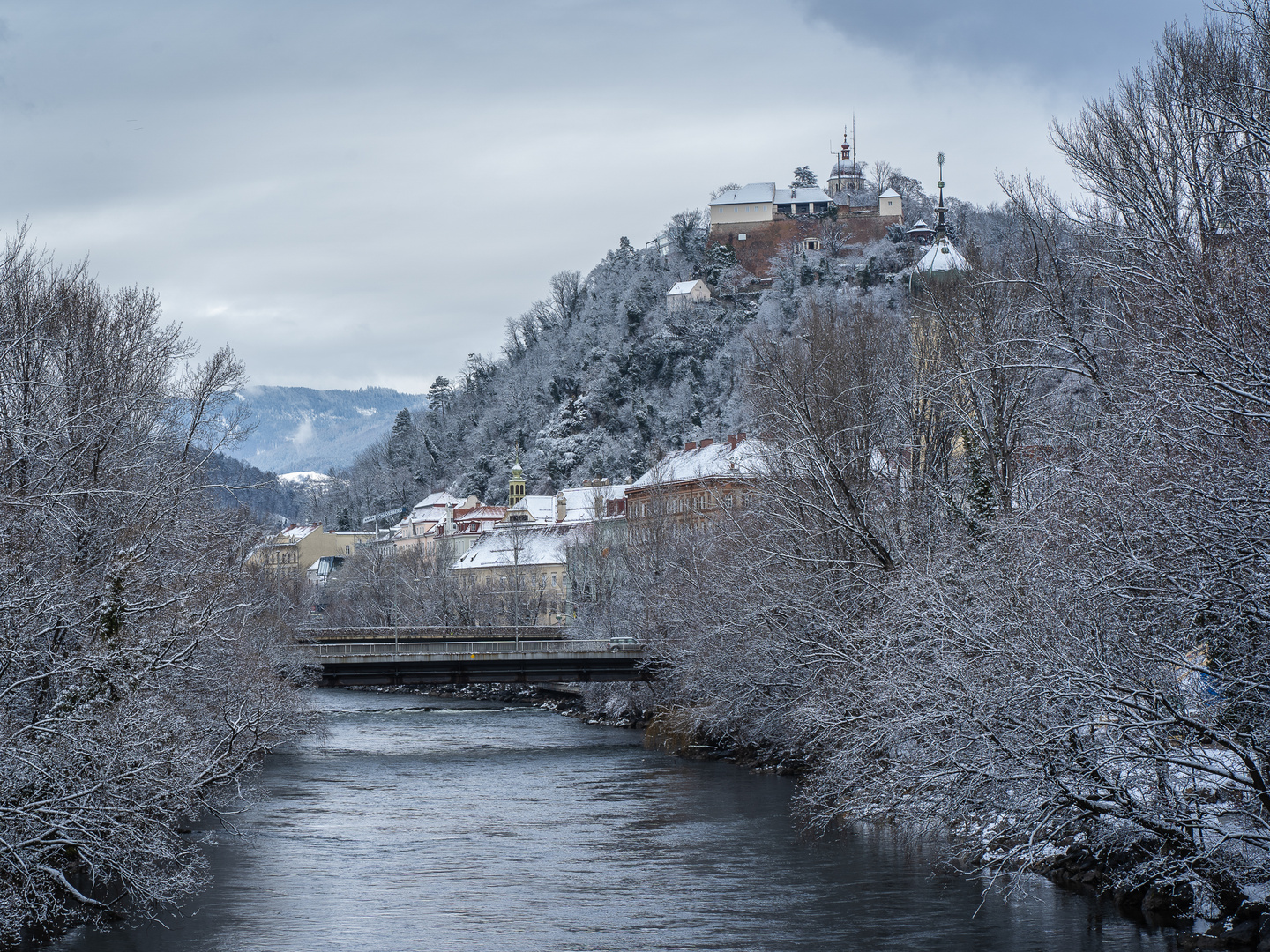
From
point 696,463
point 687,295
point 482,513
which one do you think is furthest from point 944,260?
point 687,295

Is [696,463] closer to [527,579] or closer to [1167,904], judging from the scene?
[527,579]

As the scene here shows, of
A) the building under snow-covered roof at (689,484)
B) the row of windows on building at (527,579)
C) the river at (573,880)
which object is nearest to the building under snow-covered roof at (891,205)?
the building under snow-covered roof at (689,484)

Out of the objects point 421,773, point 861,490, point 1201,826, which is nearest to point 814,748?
point 861,490

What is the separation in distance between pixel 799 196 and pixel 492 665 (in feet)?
375

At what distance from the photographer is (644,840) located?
25.8 meters

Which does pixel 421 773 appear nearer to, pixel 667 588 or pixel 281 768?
pixel 281 768

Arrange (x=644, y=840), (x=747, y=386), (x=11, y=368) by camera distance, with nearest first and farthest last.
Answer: (x=11, y=368)
(x=644, y=840)
(x=747, y=386)

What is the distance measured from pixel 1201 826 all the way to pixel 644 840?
12684 millimetres

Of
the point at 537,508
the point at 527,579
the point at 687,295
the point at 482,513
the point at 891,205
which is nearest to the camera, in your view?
the point at 527,579

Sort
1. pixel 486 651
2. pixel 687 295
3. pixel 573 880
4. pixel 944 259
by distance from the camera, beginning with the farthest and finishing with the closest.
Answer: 1. pixel 687 295
2. pixel 486 651
3. pixel 944 259
4. pixel 573 880

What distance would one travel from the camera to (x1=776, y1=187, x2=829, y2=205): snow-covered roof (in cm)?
15250

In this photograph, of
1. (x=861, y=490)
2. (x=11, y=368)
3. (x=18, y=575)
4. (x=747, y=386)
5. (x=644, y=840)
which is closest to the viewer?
(x=18, y=575)

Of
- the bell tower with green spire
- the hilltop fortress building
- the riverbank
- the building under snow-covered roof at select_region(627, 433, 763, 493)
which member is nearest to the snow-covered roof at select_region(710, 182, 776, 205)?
the hilltop fortress building

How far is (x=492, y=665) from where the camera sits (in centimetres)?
4822
